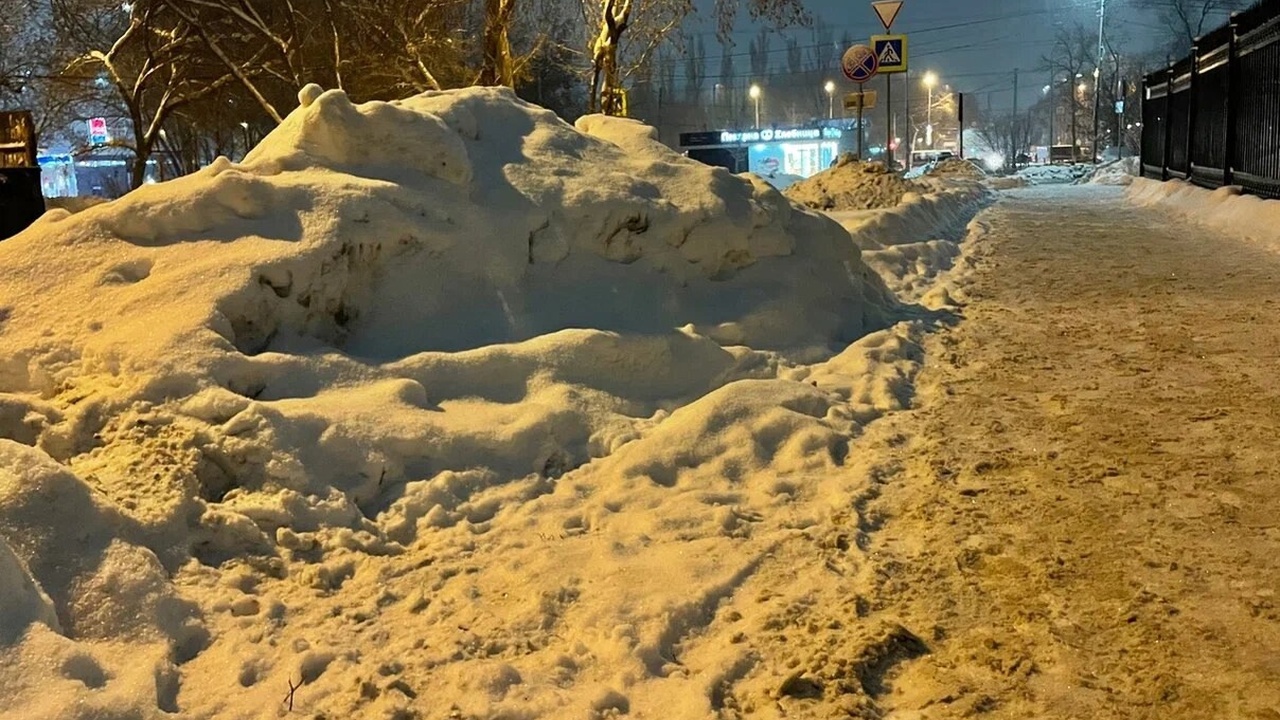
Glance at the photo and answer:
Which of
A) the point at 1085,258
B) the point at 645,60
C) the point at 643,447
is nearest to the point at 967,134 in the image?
the point at 645,60

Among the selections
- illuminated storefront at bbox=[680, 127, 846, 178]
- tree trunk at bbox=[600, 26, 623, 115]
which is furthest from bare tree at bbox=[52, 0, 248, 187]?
illuminated storefront at bbox=[680, 127, 846, 178]

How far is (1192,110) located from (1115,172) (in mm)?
17814

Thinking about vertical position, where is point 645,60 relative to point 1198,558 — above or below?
above

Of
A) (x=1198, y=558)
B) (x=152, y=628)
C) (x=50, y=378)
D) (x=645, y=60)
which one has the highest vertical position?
(x=645, y=60)

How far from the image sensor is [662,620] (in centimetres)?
298

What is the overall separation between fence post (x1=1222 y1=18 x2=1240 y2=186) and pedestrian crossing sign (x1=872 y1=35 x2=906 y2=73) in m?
4.69

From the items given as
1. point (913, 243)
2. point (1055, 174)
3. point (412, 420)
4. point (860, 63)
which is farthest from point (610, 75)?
point (1055, 174)

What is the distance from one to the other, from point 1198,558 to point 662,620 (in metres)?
1.83

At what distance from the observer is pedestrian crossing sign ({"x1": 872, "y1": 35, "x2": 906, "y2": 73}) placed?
16312mm

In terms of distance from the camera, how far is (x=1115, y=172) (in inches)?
1358

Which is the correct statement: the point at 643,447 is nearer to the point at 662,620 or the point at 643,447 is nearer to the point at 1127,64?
the point at 662,620

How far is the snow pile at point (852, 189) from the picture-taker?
53.1 ft

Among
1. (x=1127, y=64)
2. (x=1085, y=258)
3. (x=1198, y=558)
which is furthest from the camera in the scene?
(x=1127, y=64)

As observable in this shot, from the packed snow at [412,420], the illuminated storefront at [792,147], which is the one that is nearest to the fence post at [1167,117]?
the packed snow at [412,420]
